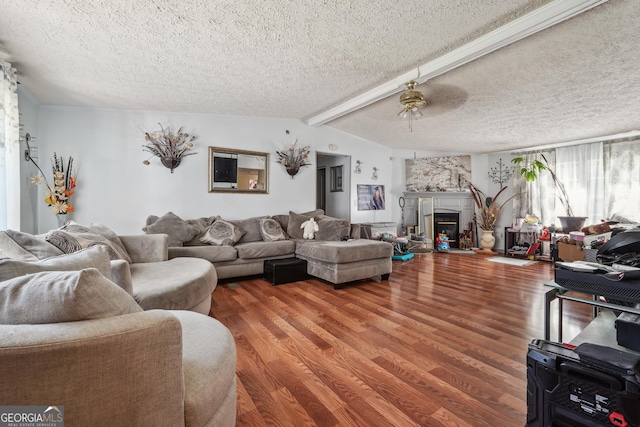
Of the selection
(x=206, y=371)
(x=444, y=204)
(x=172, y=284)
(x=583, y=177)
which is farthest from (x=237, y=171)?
(x=583, y=177)

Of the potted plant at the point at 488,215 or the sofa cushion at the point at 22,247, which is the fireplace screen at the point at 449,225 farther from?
the sofa cushion at the point at 22,247

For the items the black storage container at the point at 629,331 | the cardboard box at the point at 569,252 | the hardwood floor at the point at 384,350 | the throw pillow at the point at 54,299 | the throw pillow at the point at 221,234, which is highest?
the throw pillow at the point at 54,299

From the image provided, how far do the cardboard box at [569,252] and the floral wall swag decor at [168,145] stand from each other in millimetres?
6065

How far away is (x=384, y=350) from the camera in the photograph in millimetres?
2000

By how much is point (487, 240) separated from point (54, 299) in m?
7.20

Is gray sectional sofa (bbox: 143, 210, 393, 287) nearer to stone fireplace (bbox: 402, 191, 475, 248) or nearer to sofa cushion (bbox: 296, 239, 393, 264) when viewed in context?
sofa cushion (bbox: 296, 239, 393, 264)

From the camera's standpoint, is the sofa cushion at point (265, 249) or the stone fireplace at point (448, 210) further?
the stone fireplace at point (448, 210)

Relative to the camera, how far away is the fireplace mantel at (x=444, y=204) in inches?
265

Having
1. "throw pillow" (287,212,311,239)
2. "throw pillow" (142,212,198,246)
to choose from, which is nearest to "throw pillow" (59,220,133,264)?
"throw pillow" (142,212,198,246)

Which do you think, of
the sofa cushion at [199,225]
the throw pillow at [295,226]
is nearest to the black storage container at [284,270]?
the throw pillow at [295,226]

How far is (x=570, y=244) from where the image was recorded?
14.4ft

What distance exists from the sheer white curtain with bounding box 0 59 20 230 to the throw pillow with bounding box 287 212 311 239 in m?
3.16

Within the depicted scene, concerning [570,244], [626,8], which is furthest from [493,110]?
[570,244]

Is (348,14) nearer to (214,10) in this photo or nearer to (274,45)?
(274,45)
